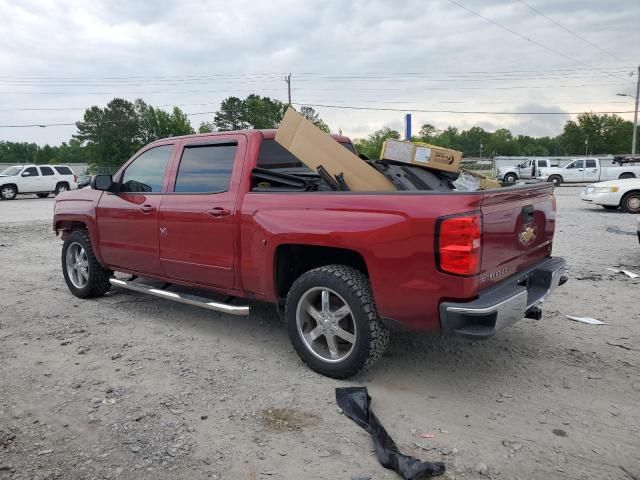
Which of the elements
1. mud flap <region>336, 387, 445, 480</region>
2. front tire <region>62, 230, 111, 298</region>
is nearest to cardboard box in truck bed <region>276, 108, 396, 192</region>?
mud flap <region>336, 387, 445, 480</region>

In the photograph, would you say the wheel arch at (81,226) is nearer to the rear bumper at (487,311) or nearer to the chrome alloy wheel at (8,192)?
the rear bumper at (487,311)

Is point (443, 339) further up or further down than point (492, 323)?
further down

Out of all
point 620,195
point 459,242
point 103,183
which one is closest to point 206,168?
point 103,183

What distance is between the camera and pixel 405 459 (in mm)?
2734

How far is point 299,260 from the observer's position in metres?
4.15

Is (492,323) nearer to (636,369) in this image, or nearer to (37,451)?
(636,369)

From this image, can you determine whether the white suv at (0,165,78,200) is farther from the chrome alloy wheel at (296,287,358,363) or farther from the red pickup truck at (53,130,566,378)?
the chrome alloy wheel at (296,287,358,363)

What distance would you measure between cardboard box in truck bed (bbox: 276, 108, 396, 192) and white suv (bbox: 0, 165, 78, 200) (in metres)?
25.7

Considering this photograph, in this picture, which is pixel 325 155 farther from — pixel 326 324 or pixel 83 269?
pixel 83 269

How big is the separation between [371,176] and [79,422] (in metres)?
2.71

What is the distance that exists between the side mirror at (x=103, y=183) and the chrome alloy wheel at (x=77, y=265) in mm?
996

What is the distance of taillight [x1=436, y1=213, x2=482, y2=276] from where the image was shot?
120 inches

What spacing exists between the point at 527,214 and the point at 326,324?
5.45ft

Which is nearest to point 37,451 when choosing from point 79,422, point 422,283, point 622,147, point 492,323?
point 79,422
